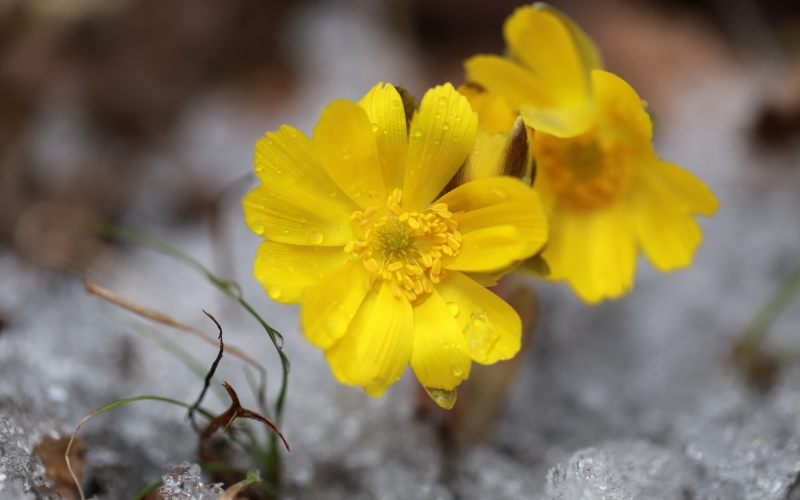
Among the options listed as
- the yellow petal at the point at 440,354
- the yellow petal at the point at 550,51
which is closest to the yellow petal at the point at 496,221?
the yellow petal at the point at 440,354

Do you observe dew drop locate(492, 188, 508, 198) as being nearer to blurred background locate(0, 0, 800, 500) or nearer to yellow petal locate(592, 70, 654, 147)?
yellow petal locate(592, 70, 654, 147)

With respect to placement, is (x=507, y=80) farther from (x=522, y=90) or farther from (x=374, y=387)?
(x=374, y=387)

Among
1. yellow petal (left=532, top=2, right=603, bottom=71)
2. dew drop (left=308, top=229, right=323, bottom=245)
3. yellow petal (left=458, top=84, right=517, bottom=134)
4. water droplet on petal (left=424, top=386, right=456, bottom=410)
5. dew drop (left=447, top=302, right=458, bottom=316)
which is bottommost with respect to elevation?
water droplet on petal (left=424, top=386, right=456, bottom=410)

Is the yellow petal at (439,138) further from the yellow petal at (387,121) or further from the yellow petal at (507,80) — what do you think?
the yellow petal at (507,80)

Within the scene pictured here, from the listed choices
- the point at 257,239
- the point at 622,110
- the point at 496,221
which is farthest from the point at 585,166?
the point at 257,239

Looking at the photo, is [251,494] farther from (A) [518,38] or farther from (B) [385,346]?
(A) [518,38]

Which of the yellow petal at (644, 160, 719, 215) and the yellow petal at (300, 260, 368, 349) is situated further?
the yellow petal at (644, 160, 719, 215)

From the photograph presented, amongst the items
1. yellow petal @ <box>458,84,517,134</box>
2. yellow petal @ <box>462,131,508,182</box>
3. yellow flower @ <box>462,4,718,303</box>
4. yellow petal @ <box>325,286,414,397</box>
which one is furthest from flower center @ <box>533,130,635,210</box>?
yellow petal @ <box>325,286,414,397</box>
